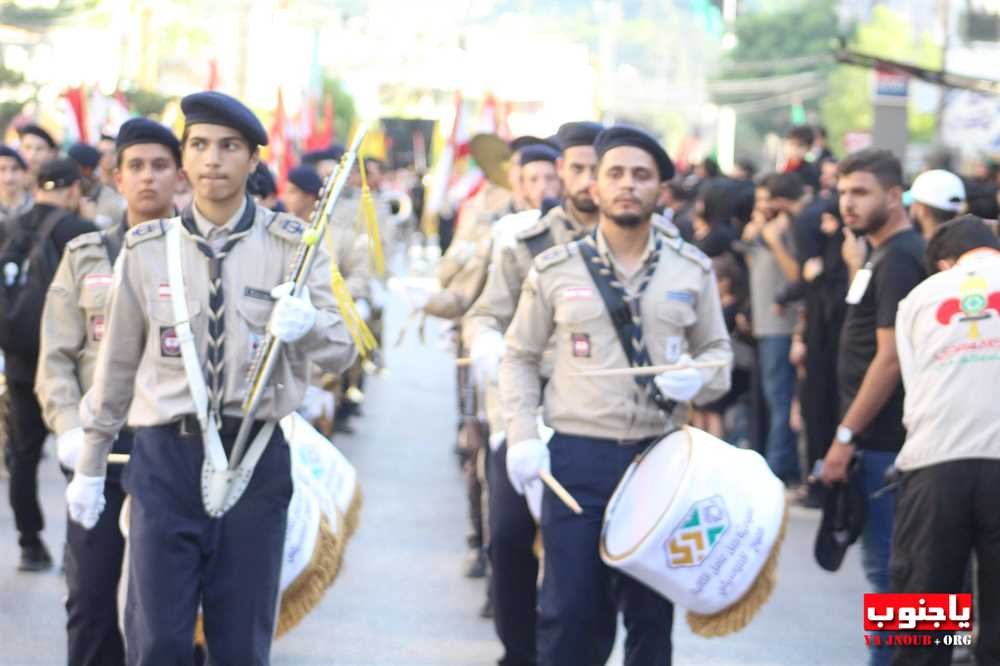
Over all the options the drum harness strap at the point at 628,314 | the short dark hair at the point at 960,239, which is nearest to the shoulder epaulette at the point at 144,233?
the drum harness strap at the point at 628,314

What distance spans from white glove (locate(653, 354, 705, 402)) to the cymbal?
19.8ft

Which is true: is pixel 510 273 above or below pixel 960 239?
below

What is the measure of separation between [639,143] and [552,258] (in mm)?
493

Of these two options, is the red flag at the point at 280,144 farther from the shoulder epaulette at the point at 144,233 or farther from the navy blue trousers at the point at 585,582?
the shoulder epaulette at the point at 144,233

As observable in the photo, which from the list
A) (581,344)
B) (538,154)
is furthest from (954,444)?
(538,154)

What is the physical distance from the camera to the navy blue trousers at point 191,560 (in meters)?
5.81

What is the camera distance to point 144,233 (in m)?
6.12

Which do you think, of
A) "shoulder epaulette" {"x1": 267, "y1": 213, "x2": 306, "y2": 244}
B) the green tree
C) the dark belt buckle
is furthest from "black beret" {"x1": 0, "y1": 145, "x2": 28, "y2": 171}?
the green tree

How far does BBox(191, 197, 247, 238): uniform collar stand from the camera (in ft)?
20.1

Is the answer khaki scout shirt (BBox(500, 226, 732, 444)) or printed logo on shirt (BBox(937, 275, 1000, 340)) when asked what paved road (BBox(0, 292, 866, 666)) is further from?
printed logo on shirt (BBox(937, 275, 1000, 340))

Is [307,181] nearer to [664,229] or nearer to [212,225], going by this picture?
[664,229]

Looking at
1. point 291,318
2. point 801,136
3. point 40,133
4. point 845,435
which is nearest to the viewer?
point 291,318

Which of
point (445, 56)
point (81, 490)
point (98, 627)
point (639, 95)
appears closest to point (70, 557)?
point (98, 627)

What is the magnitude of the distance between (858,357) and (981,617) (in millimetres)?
1610
